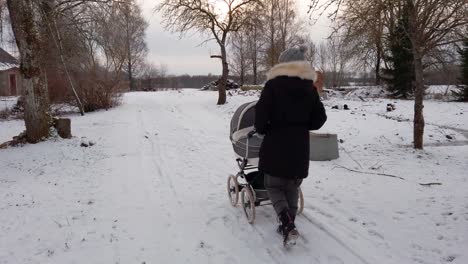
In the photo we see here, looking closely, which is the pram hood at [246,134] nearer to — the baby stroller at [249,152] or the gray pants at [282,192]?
the baby stroller at [249,152]

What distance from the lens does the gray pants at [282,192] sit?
4703mm

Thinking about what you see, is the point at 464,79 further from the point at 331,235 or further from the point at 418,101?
the point at 331,235

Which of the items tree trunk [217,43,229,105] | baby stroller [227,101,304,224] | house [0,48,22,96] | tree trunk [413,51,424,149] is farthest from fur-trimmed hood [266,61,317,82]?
house [0,48,22,96]

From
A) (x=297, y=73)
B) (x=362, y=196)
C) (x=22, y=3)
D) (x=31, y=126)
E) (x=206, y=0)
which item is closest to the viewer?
(x=297, y=73)

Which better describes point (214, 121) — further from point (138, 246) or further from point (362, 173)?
point (138, 246)

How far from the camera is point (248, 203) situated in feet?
18.2

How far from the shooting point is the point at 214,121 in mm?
16875

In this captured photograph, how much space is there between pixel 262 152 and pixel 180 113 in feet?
50.3

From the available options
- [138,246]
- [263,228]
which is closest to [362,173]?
[263,228]

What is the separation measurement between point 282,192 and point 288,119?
0.92m

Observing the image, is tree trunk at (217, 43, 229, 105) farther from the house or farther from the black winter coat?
the house

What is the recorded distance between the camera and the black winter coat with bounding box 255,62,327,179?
14.6 feet

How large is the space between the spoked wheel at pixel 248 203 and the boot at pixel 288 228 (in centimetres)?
71

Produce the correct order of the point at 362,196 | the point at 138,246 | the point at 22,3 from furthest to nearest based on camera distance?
the point at 22,3 → the point at 362,196 → the point at 138,246
